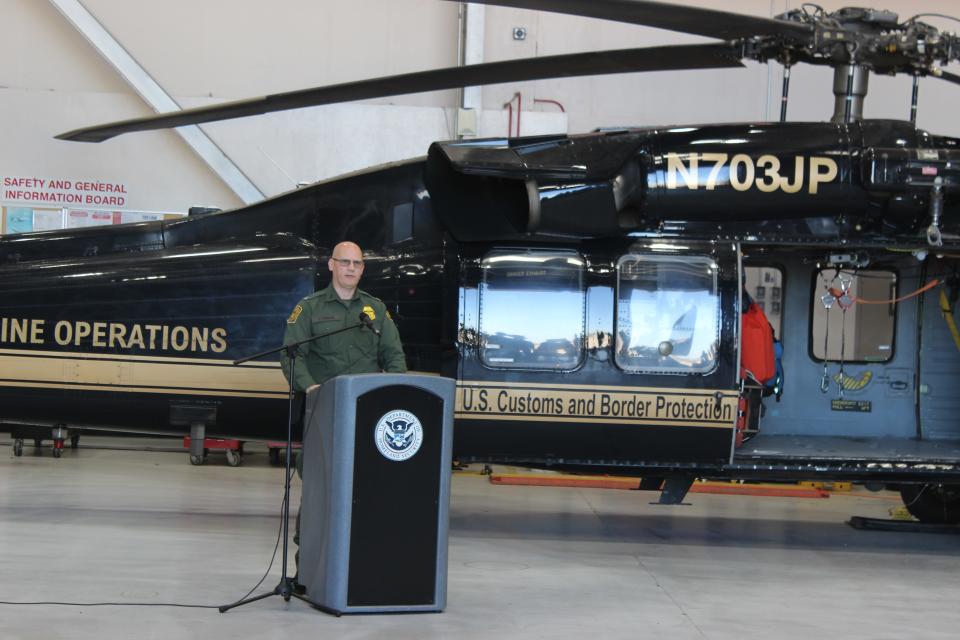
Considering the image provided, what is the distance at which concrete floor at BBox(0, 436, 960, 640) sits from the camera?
5.64 meters

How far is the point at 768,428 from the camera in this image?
9.98m

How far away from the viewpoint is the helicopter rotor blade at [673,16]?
6016 mm

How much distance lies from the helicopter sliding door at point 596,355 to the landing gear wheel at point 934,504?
10.1 feet

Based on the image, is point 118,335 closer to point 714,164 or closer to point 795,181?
point 714,164

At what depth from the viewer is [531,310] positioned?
7953mm

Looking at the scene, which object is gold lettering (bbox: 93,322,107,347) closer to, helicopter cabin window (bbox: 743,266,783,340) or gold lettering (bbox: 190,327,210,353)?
gold lettering (bbox: 190,327,210,353)

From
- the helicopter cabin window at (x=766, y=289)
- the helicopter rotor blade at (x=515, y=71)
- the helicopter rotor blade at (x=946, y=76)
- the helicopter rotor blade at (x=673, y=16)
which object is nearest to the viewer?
the helicopter rotor blade at (x=673, y=16)

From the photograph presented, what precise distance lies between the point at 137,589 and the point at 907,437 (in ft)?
22.2

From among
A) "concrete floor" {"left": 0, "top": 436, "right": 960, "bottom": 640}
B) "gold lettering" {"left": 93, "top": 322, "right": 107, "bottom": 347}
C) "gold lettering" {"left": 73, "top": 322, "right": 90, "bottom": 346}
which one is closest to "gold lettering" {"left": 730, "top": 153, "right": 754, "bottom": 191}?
"concrete floor" {"left": 0, "top": 436, "right": 960, "bottom": 640}

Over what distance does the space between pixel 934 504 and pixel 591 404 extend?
162 inches

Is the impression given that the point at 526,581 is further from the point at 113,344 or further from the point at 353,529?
the point at 113,344

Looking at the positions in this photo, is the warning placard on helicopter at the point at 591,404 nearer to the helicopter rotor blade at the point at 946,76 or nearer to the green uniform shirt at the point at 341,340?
the green uniform shirt at the point at 341,340

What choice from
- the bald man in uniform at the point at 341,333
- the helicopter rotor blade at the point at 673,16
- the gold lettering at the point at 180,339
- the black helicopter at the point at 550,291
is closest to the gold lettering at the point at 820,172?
the black helicopter at the point at 550,291

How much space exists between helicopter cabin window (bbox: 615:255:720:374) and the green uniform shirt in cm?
203
